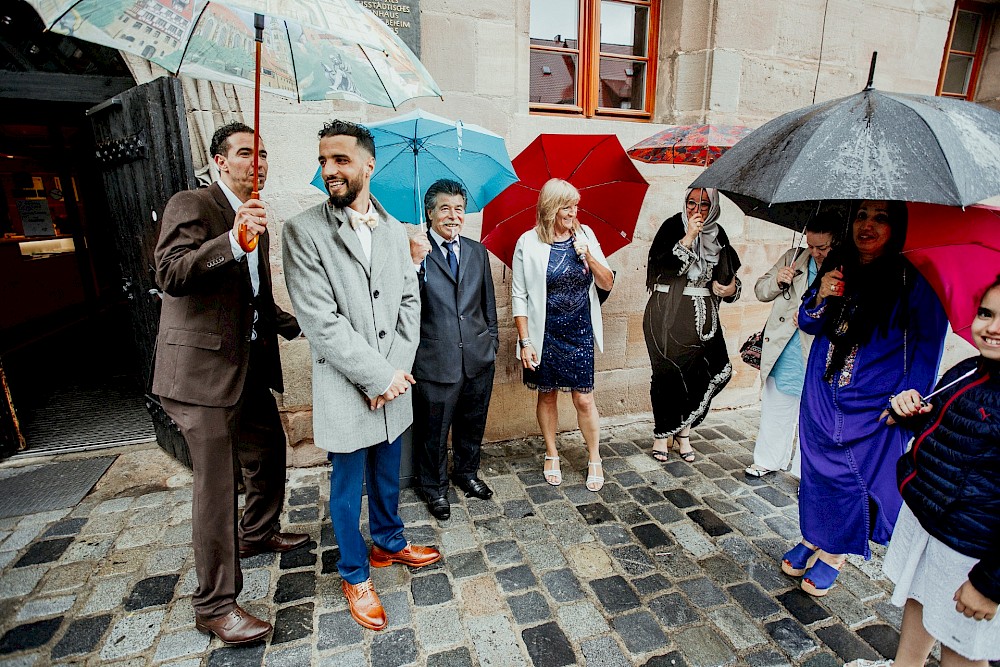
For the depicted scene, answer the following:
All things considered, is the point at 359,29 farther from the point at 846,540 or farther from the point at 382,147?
the point at 846,540

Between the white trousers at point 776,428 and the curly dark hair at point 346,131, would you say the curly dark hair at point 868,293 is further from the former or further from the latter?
the curly dark hair at point 346,131

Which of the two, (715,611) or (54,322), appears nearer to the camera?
(715,611)

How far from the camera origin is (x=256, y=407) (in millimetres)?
2734

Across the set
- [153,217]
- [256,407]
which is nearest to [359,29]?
[256,407]

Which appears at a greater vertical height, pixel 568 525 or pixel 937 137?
pixel 937 137

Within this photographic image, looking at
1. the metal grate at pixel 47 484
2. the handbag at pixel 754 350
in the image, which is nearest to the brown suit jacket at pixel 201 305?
the metal grate at pixel 47 484

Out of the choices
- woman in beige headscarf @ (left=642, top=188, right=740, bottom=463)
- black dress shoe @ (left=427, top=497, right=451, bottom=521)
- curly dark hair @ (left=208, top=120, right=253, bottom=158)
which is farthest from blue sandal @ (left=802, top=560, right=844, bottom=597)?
curly dark hair @ (left=208, top=120, right=253, bottom=158)

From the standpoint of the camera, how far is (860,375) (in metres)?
2.39

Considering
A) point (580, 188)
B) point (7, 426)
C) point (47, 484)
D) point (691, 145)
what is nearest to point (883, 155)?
point (691, 145)

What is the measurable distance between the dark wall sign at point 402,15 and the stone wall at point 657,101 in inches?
5.1

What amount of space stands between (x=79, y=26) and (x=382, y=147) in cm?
147

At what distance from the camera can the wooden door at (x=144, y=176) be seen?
317cm

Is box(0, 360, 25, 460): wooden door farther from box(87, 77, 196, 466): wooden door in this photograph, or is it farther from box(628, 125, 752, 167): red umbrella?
box(628, 125, 752, 167): red umbrella

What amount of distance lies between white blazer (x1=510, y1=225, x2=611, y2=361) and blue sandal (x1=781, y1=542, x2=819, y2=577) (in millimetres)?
1886
